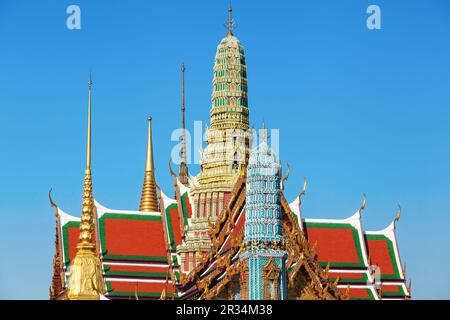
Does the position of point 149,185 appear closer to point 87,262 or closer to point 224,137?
point 224,137

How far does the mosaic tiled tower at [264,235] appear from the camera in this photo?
202 feet

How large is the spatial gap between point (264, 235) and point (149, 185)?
24050 millimetres

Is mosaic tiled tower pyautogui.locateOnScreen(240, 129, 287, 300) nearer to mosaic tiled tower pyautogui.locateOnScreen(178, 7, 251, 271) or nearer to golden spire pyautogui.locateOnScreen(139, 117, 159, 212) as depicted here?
mosaic tiled tower pyautogui.locateOnScreen(178, 7, 251, 271)

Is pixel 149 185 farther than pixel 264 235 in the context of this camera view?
Yes

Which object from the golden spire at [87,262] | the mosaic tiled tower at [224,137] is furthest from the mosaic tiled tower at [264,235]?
the mosaic tiled tower at [224,137]

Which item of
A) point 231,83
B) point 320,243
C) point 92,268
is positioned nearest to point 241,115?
point 231,83

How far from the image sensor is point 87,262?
6750 centimetres

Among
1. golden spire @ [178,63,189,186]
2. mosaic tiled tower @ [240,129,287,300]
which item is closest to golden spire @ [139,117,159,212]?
golden spire @ [178,63,189,186]

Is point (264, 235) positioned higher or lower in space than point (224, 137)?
lower

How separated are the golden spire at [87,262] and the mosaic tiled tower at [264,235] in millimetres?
7060

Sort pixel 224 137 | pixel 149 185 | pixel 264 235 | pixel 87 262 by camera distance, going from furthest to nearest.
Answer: pixel 149 185 → pixel 224 137 → pixel 87 262 → pixel 264 235

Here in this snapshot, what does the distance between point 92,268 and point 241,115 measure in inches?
528

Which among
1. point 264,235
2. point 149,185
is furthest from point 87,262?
point 149,185
